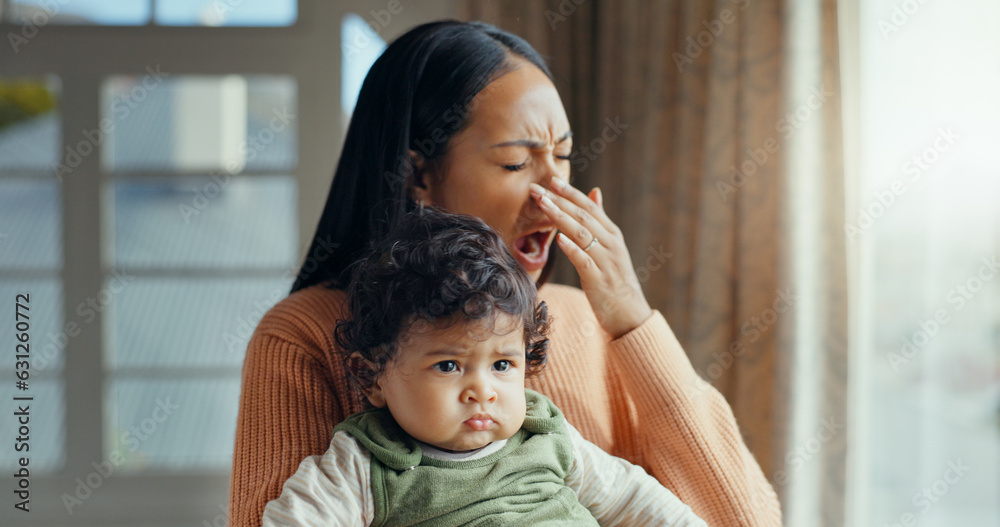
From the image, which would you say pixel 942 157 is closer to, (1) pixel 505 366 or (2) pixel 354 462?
(1) pixel 505 366

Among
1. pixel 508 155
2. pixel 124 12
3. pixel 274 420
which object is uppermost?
pixel 124 12

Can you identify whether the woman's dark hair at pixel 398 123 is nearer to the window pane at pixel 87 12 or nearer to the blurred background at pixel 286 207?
the blurred background at pixel 286 207

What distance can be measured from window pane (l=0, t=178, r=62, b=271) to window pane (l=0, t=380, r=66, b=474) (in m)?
0.41

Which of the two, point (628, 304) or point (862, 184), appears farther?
point (862, 184)

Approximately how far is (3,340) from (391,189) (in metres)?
1.99

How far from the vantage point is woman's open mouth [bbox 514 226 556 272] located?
131cm

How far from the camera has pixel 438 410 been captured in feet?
2.99

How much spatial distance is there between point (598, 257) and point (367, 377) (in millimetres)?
443

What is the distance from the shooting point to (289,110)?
2617 millimetres

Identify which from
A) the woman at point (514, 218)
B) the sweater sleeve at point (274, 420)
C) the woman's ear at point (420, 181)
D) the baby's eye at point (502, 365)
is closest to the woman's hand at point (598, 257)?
the woman at point (514, 218)

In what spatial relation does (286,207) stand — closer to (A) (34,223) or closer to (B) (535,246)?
(A) (34,223)

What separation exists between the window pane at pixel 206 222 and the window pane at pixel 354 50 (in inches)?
14.4

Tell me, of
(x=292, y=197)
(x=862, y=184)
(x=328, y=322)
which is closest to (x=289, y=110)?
(x=292, y=197)

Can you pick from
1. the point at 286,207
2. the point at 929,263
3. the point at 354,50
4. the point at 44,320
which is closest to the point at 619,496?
the point at 929,263
